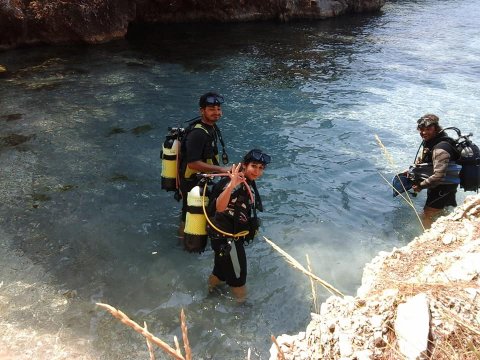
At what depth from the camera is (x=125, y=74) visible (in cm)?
1617

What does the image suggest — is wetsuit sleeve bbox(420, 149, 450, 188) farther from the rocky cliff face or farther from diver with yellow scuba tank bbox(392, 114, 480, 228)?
the rocky cliff face

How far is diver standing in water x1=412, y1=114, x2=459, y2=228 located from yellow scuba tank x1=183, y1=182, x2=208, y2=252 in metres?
3.93

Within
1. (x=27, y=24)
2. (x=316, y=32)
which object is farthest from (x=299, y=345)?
(x=316, y=32)

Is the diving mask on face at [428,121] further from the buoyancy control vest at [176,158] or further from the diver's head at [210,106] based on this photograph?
the diver's head at [210,106]

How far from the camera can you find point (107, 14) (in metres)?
20.5

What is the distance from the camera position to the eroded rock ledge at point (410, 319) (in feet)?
9.42

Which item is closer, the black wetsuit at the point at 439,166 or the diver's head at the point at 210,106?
the diver's head at the point at 210,106

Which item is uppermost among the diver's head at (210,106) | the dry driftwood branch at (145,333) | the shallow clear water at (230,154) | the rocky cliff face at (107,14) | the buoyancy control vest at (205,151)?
the rocky cliff face at (107,14)

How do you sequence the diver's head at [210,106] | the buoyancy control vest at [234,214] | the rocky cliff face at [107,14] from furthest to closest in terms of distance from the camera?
the rocky cliff face at [107,14], the diver's head at [210,106], the buoyancy control vest at [234,214]

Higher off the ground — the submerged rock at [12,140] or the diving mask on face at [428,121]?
the diving mask on face at [428,121]

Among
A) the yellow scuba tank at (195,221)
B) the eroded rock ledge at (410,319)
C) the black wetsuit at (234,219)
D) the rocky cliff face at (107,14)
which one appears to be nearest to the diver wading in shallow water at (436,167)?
the eroded rock ledge at (410,319)

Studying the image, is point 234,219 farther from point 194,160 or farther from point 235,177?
point 194,160

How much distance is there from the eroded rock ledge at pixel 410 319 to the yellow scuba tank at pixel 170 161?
3.36m

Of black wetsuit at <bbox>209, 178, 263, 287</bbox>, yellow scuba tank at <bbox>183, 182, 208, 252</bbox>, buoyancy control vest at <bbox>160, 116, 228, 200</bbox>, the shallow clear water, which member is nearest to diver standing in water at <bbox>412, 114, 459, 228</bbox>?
the shallow clear water
